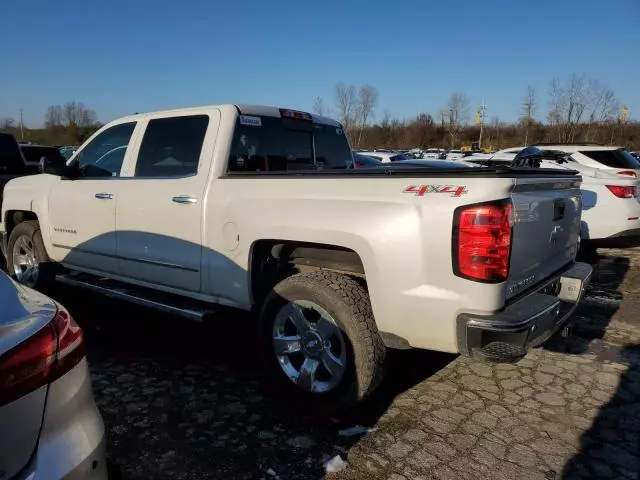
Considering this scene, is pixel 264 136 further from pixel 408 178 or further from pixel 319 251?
pixel 408 178

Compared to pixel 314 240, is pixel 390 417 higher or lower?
lower

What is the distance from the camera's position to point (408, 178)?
2830 millimetres

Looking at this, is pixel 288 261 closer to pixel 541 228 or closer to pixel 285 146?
pixel 285 146

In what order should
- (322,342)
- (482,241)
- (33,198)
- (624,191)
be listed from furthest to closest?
(624,191) → (33,198) → (322,342) → (482,241)

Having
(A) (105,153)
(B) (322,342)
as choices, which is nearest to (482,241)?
(B) (322,342)

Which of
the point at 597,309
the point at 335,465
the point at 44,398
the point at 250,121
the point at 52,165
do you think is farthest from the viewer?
the point at 597,309

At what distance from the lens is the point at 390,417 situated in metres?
3.25

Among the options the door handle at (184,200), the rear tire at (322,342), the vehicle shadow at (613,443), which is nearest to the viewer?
the vehicle shadow at (613,443)

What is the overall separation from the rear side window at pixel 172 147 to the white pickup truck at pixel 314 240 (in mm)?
13

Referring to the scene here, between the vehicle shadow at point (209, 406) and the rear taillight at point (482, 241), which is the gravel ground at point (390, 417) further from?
the rear taillight at point (482, 241)

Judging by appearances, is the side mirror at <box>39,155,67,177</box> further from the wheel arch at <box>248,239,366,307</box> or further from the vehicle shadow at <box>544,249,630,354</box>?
the vehicle shadow at <box>544,249,630,354</box>

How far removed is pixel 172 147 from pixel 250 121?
27.3 inches

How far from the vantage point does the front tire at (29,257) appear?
5.48 meters

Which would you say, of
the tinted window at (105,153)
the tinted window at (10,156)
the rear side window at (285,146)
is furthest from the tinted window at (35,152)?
the rear side window at (285,146)
